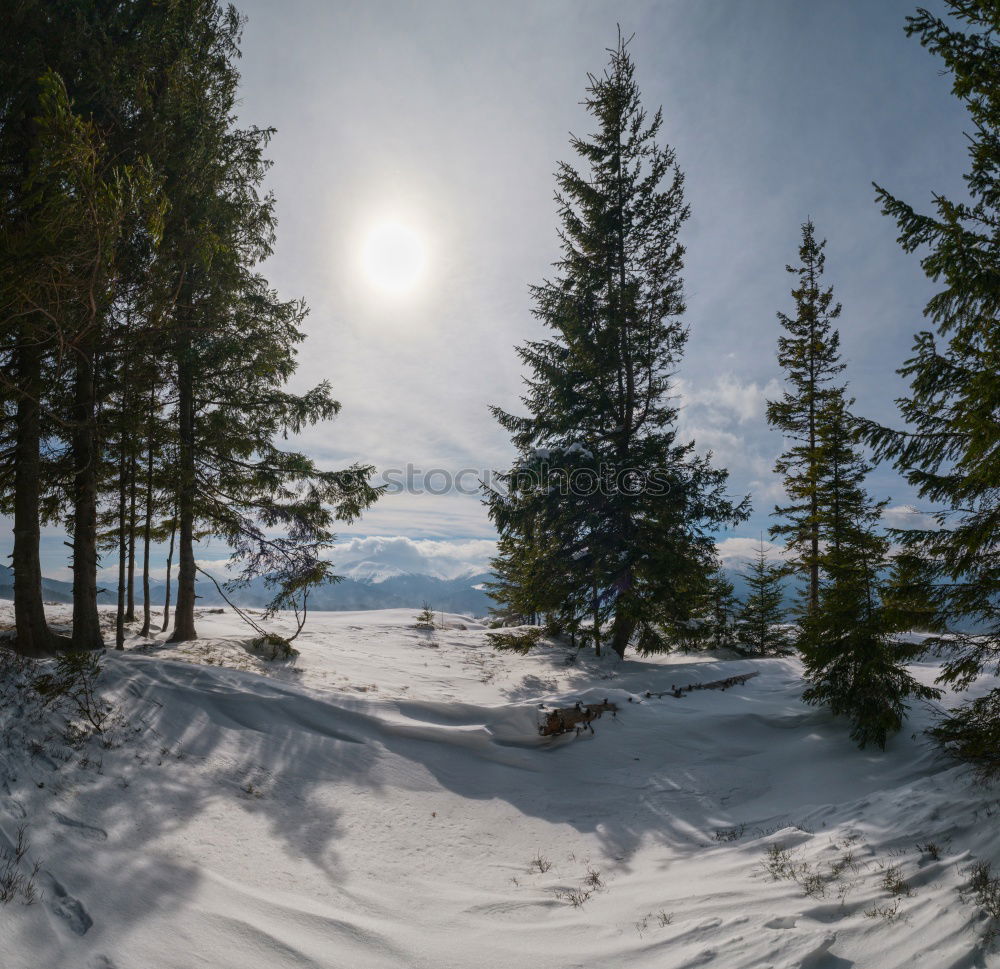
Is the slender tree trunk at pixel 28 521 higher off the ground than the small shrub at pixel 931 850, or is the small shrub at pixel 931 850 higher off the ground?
the slender tree trunk at pixel 28 521

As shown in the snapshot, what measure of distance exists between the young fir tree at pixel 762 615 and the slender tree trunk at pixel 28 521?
940 inches

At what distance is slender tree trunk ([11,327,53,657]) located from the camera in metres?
8.67

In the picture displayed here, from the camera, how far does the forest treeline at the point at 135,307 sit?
20.5 ft

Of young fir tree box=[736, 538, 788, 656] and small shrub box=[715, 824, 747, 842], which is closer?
small shrub box=[715, 824, 747, 842]

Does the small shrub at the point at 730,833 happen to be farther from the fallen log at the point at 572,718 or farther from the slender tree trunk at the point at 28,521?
the slender tree trunk at the point at 28,521

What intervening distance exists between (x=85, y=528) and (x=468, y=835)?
30.5 ft

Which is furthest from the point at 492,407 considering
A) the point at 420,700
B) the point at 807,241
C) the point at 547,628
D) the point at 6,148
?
the point at 807,241

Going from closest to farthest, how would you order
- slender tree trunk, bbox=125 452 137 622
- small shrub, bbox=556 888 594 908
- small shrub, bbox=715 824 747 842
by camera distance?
small shrub, bbox=556 888 594 908
small shrub, bbox=715 824 747 842
slender tree trunk, bbox=125 452 137 622

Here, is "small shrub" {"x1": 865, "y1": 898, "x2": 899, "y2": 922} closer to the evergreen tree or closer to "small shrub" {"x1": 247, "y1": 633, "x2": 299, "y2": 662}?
the evergreen tree

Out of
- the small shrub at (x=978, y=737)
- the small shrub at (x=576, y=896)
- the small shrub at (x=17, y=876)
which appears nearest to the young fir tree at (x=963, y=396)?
the small shrub at (x=978, y=737)

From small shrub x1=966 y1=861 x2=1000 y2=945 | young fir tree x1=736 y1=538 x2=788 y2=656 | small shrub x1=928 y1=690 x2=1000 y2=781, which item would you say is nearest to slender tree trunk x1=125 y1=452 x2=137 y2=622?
small shrub x1=966 y1=861 x2=1000 y2=945

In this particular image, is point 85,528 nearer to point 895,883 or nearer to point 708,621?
point 895,883

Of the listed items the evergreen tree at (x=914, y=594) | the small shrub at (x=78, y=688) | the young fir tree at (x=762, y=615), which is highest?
the evergreen tree at (x=914, y=594)

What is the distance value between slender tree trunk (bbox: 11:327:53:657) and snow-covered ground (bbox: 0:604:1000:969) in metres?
1.94
